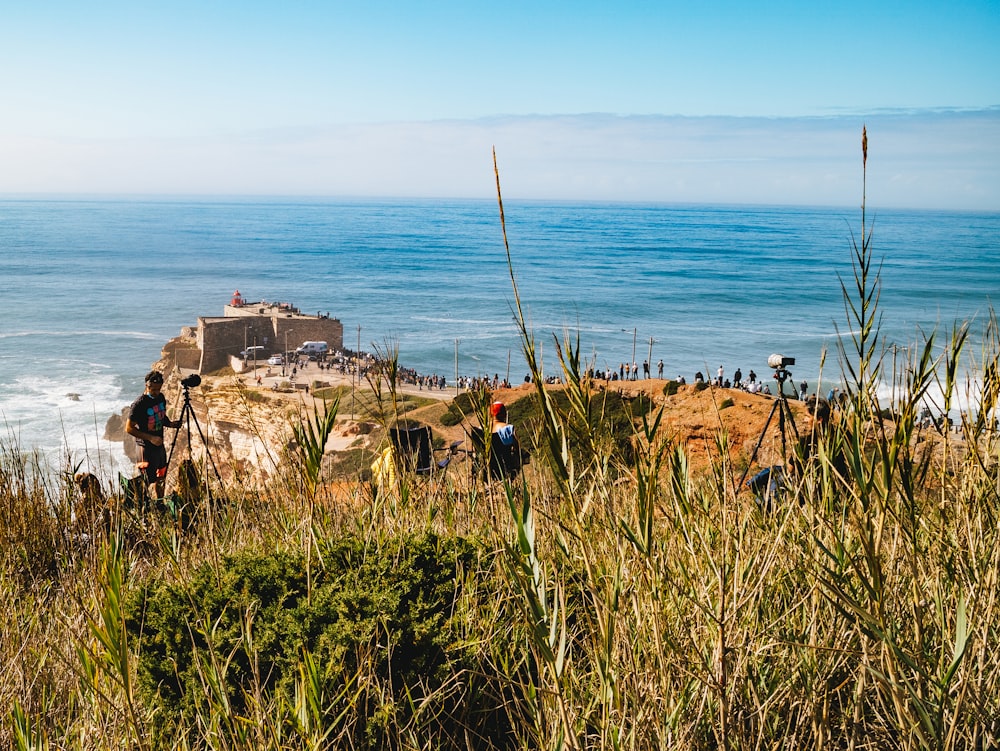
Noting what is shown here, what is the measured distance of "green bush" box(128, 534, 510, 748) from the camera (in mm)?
2807

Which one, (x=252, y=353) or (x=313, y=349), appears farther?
(x=313, y=349)

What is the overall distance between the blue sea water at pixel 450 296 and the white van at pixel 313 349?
5.17 meters

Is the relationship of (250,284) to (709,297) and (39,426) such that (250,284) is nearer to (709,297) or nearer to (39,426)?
(709,297)

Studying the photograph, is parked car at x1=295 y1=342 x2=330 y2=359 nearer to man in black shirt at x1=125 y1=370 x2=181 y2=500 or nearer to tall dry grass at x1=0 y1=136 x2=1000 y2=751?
man in black shirt at x1=125 y1=370 x2=181 y2=500

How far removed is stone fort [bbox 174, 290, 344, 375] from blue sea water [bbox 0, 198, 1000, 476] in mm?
4233

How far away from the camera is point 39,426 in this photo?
3841 centimetres

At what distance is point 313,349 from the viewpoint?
45.7m

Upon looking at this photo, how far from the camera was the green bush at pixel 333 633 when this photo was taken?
2.81 m

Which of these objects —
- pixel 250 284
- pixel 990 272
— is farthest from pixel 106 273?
pixel 990 272

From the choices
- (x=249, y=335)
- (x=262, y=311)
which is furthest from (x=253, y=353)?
(x=262, y=311)

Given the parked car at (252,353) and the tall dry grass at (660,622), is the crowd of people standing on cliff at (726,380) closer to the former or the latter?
the tall dry grass at (660,622)

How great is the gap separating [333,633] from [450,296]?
275 ft

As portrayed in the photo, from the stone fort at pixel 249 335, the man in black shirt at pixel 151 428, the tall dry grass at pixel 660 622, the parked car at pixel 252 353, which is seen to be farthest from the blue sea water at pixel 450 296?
the tall dry grass at pixel 660 622

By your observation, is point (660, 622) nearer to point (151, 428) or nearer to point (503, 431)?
point (503, 431)
